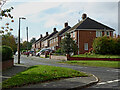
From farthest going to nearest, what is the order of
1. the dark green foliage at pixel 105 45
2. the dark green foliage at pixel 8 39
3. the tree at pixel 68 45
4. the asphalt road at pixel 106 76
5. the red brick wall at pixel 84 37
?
the red brick wall at pixel 84 37, the tree at pixel 68 45, the dark green foliage at pixel 105 45, the asphalt road at pixel 106 76, the dark green foliage at pixel 8 39

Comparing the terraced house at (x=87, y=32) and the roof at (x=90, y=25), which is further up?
the roof at (x=90, y=25)

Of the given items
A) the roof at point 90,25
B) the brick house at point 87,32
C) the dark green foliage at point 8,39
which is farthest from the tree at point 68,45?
the dark green foliage at point 8,39

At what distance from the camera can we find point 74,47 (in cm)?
3488

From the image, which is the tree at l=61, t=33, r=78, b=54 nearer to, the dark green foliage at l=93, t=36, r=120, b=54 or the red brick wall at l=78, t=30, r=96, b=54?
the dark green foliage at l=93, t=36, r=120, b=54

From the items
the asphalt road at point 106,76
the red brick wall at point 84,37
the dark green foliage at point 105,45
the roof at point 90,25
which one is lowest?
the asphalt road at point 106,76

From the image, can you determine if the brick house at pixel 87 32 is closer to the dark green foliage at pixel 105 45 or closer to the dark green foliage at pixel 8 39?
the dark green foliage at pixel 105 45

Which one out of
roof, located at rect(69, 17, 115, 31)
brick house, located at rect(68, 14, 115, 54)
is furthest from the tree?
roof, located at rect(69, 17, 115, 31)

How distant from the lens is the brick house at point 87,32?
42544 mm

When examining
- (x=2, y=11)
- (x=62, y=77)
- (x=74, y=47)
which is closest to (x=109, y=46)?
(x=74, y=47)

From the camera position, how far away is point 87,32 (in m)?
43.2

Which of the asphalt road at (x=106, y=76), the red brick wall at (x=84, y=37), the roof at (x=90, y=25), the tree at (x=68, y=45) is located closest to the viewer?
the asphalt road at (x=106, y=76)

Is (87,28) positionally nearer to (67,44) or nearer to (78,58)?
(67,44)

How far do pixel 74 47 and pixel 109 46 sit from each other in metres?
6.15

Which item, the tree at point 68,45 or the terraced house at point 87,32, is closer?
the tree at point 68,45
